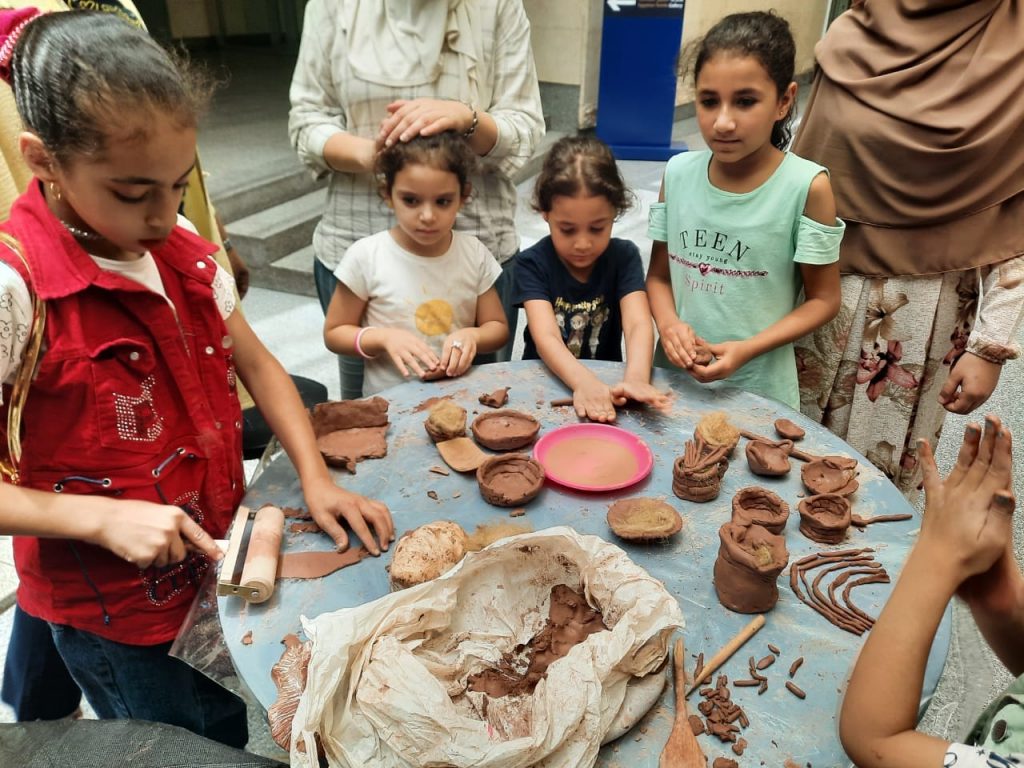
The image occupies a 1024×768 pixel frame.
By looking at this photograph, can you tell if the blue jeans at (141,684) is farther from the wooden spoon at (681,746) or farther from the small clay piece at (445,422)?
the wooden spoon at (681,746)

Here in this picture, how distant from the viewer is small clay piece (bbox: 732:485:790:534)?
147 centimetres

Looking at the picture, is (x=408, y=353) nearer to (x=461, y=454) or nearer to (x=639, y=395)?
(x=461, y=454)

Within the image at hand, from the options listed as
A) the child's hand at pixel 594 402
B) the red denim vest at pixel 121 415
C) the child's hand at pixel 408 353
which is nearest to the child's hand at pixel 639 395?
the child's hand at pixel 594 402

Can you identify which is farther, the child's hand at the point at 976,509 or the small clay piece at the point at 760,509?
the small clay piece at the point at 760,509

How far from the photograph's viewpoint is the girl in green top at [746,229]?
6.45ft

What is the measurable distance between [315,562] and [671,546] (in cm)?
74

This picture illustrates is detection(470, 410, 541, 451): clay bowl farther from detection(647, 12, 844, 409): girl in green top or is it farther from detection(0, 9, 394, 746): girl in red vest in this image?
detection(647, 12, 844, 409): girl in green top

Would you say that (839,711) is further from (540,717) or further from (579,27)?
(579,27)

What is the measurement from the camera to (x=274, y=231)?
530 cm

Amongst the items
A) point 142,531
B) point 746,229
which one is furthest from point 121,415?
point 746,229

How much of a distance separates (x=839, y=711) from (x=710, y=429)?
0.75 m

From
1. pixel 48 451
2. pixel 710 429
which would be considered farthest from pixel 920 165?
pixel 48 451

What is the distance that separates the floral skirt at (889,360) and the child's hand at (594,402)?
2.64 feet

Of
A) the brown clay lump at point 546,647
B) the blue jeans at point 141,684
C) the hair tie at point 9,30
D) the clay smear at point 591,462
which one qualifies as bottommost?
the blue jeans at point 141,684
